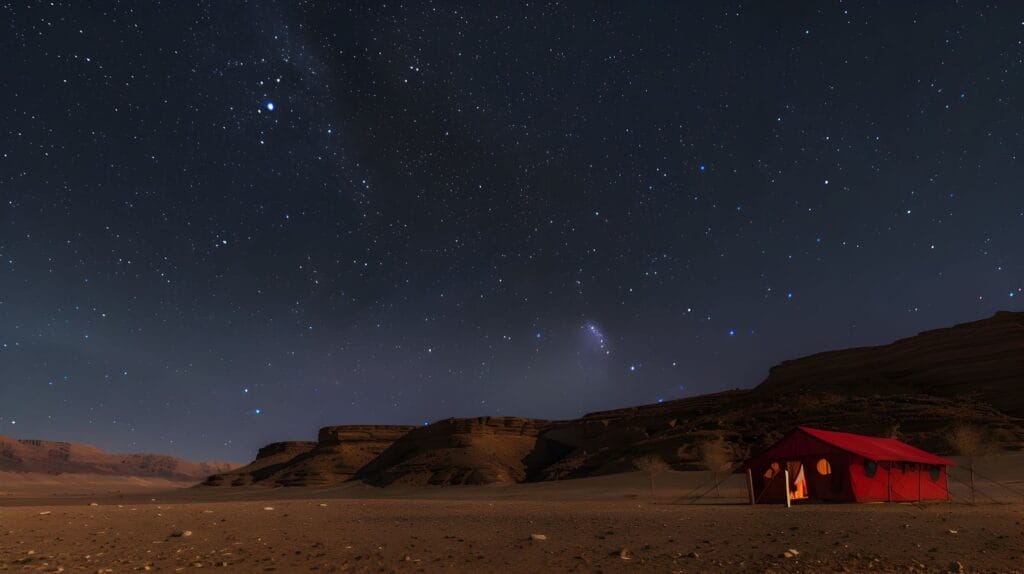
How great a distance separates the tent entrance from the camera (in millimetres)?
35656

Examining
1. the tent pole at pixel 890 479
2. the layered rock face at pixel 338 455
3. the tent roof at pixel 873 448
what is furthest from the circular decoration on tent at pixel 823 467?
the layered rock face at pixel 338 455

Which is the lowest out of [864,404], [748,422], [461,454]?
[461,454]

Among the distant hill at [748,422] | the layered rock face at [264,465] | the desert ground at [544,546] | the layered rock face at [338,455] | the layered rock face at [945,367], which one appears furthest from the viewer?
the layered rock face at [264,465]

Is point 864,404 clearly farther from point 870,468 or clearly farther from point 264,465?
point 264,465

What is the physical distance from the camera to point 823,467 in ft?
114

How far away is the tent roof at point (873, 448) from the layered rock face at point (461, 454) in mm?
58533

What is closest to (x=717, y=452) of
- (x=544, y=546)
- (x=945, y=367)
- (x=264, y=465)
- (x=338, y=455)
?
(x=945, y=367)

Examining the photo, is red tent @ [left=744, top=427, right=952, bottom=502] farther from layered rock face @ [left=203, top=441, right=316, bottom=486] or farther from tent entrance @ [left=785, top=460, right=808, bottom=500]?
layered rock face @ [left=203, top=441, right=316, bottom=486]

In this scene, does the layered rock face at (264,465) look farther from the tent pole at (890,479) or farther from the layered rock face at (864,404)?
the tent pole at (890,479)

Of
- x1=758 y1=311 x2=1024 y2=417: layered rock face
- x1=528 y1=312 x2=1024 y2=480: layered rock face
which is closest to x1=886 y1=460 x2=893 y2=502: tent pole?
x1=528 y1=312 x2=1024 y2=480: layered rock face

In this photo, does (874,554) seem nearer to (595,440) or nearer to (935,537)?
(935,537)

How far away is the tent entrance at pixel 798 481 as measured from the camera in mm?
35656

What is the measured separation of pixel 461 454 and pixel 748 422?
151 ft

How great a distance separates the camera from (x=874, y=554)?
12.4 meters
